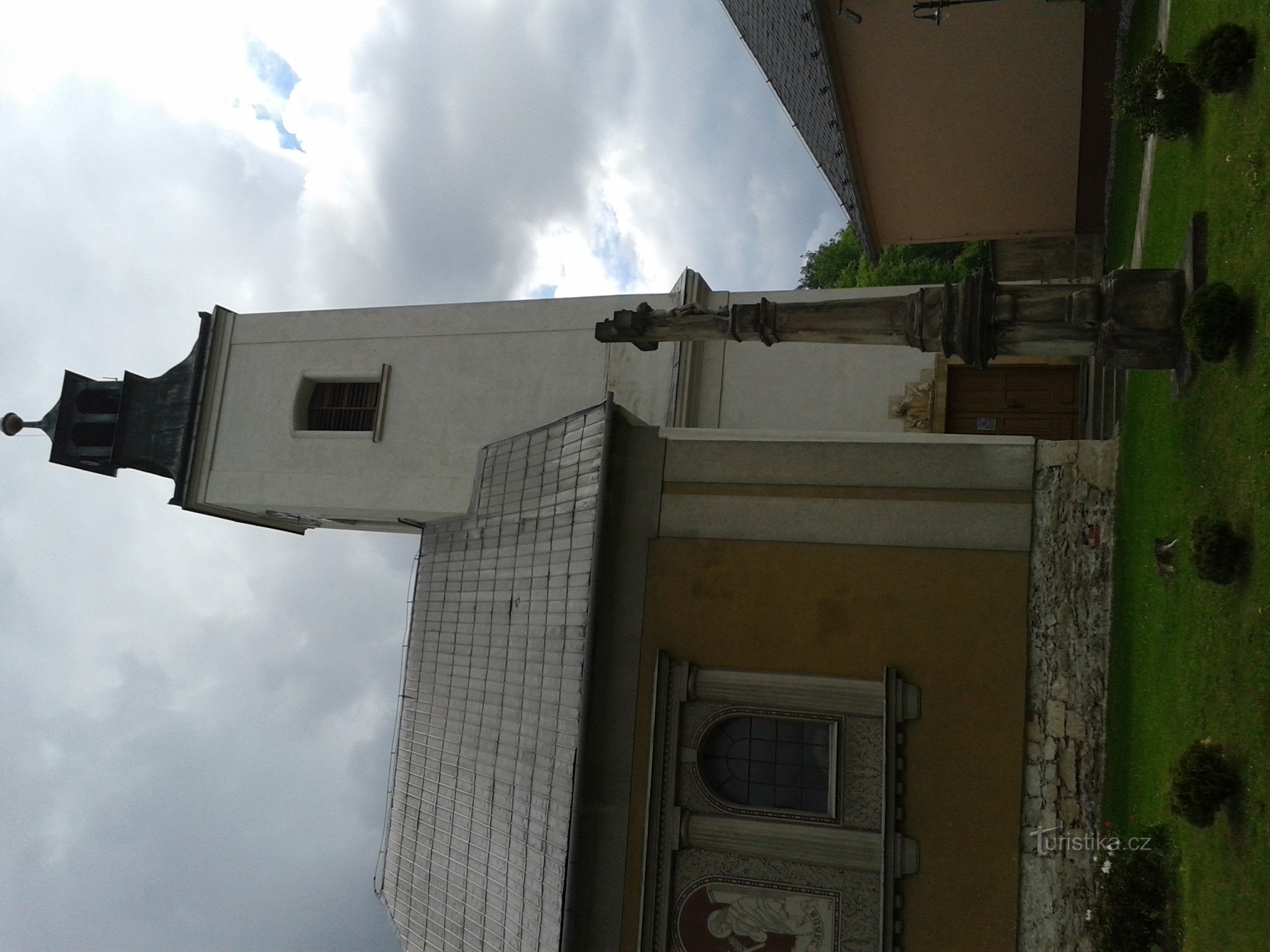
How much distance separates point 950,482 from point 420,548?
8774 millimetres

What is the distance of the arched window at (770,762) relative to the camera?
1050cm

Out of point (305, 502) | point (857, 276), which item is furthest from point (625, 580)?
point (857, 276)

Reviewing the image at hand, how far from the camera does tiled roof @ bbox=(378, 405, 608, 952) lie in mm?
10914

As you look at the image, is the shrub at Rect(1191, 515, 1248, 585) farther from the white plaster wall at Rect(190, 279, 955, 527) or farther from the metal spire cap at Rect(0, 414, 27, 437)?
the metal spire cap at Rect(0, 414, 27, 437)

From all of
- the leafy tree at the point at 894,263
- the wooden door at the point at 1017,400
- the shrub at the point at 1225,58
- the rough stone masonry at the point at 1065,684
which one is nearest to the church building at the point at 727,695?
the rough stone masonry at the point at 1065,684

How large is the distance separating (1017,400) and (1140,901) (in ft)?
29.8

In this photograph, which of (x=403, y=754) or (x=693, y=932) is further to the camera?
(x=403, y=754)

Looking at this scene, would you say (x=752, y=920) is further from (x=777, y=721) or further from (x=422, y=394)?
(x=422, y=394)

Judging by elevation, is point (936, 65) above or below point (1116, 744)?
above

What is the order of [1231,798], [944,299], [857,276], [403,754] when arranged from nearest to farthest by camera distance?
[1231,798] → [944,299] → [403,754] → [857,276]

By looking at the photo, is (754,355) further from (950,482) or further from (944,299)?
(944,299)

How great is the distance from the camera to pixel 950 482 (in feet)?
36.0

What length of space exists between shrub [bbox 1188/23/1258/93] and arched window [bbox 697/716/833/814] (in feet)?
23.6

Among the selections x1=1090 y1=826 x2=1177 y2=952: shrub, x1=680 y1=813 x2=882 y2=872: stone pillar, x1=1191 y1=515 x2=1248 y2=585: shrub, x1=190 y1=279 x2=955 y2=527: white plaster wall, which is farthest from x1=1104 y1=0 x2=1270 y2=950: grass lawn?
x1=190 y1=279 x2=955 y2=527: white plaster wall
